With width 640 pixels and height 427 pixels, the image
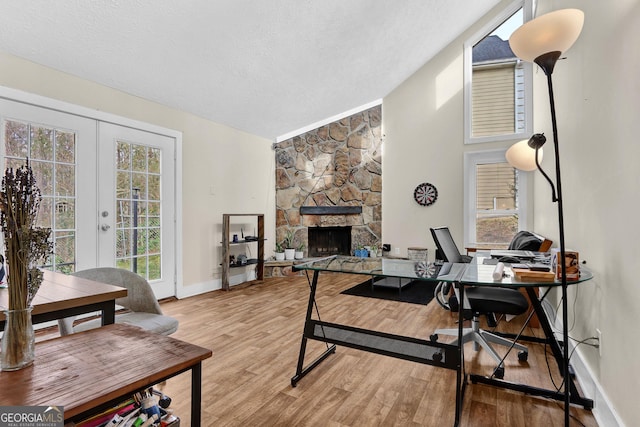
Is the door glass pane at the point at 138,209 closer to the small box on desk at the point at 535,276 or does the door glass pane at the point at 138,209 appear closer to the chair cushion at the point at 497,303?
the chair cushion at the point at 497,303

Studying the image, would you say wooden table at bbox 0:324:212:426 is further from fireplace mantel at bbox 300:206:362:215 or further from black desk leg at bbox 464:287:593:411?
fireplace mantel at bbox 300:206:362:215

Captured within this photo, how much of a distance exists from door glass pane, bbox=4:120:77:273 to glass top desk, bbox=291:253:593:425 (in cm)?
241

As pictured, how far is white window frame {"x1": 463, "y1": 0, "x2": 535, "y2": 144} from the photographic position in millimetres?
4543

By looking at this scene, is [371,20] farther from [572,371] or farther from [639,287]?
[572,371]

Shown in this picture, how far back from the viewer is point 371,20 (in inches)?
145

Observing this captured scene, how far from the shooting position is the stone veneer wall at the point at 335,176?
5.60m

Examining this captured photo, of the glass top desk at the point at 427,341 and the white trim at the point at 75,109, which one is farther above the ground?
the white trim at the point at 75,109

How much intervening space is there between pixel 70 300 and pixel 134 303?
2.57ft

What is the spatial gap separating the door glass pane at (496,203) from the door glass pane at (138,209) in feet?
15.0

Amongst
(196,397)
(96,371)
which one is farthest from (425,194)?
(96,371)

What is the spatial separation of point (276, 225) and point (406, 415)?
4212mm

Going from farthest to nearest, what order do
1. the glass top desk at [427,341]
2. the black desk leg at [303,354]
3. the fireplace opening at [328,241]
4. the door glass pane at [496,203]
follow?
the fireplace opening at [328,241] → the door glass pane at [496,203] → the black desk leg at [303,354] → the glass top desk at [427,341]

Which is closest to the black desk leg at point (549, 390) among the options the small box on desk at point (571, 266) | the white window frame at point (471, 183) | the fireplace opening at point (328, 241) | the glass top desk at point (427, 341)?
the glass top desk at point (427, 341)

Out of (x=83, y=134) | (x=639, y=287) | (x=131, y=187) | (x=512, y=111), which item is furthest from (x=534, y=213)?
(x=83, y=134)
